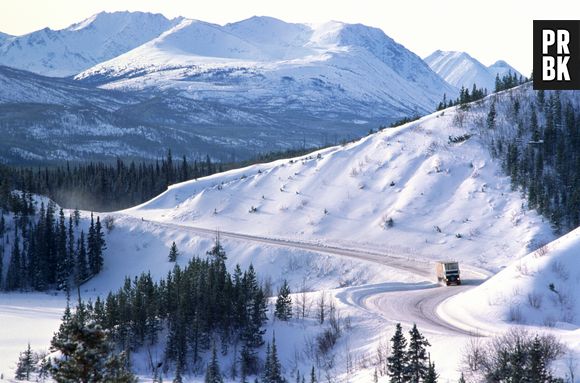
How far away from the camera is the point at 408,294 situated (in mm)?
68938

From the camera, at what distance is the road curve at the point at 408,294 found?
59.0 metres

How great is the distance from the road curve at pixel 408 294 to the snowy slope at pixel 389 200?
14.6 ft

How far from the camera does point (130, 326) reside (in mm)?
67250

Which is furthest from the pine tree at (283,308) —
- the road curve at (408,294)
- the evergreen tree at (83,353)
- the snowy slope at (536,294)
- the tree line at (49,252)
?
the tree line at (49,252)

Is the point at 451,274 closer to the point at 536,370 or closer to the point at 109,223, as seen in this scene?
the point at 536,370

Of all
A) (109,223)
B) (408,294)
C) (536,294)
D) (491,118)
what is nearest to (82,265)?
(109,223)

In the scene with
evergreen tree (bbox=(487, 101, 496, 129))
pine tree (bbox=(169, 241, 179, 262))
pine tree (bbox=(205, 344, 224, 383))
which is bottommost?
pine tree (bbox=(205, 344, 224, 383))

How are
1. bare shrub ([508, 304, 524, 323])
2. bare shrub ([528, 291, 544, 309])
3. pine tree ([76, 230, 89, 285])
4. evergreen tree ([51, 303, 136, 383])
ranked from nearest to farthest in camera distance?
1. evergreen tree ([51, 303, 136, 383])
2. bare shrub ([508, 304, 524, 323])
3. bare shrub ([528, 291, 544, 309])
4. pine tree ([76, 230, 89, 285])

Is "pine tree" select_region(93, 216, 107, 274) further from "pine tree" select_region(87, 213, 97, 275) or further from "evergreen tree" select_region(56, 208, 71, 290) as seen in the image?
"evergreen tree" select_region(56, 208, 71, 290)

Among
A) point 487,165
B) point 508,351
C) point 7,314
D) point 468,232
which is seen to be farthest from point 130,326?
point 487,165

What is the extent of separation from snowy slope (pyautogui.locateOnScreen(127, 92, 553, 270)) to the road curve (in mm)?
4448

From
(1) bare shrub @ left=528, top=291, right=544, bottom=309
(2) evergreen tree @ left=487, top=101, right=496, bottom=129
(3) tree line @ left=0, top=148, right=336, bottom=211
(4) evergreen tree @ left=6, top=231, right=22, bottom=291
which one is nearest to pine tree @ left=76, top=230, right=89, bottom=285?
(4) evergreen tree @ left=6, top=231, right=22, bottom=291

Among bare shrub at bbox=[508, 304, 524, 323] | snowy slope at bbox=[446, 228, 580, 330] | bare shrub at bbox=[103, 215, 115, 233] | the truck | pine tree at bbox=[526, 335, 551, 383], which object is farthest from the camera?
bare shrub at bbox=[103, 215, 115, 233]

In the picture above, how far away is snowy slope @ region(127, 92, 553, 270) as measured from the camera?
89000 mm
